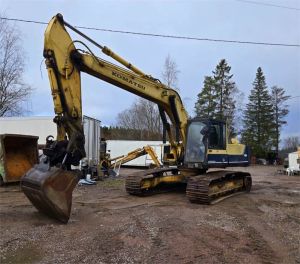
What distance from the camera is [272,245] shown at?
6762mm

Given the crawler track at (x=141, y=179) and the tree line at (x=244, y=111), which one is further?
the tree line at (x=244, y=111)

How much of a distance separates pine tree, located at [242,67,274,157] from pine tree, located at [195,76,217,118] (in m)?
5.57

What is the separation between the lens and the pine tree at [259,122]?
167ft

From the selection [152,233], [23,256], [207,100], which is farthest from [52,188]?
[207,100]

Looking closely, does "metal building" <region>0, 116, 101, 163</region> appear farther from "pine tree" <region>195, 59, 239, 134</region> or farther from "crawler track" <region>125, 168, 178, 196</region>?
"pine tree" <region>195, 59, 239, 134</region>

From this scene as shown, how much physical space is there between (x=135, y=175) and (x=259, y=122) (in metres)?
42.1

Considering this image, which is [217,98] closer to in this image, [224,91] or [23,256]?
[224,91]

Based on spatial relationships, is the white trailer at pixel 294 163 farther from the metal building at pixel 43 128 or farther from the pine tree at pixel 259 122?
the pine tree at pixel 259 122

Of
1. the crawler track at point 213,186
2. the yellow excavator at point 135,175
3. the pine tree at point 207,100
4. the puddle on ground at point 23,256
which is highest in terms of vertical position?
the pine tree at point 207,100

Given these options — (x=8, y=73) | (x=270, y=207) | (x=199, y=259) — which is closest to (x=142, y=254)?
(x=199, y=259)

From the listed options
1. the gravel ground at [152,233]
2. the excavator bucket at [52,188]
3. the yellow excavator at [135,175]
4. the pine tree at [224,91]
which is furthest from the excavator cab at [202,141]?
the pine tree at [224,91]

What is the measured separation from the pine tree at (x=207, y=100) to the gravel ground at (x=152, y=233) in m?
39.4

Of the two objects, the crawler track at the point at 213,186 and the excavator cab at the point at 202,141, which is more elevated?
the excavator cab at the point at 202,141

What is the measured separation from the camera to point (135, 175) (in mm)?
12391
